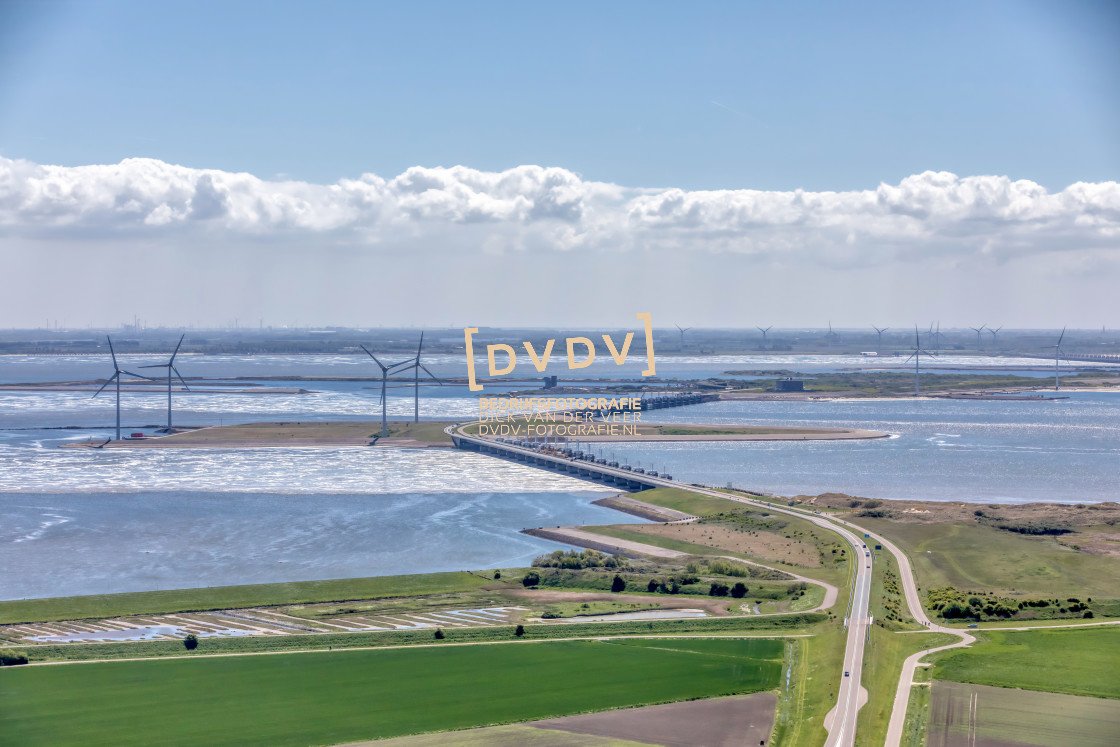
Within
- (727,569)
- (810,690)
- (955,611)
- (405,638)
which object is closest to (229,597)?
(405,638)

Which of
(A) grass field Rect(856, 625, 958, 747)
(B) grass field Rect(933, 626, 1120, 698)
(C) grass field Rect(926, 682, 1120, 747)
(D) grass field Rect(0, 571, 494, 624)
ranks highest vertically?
(A) grass field Rect(856, 625, 958, 747)

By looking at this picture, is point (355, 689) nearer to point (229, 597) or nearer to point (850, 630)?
point (229, 597)

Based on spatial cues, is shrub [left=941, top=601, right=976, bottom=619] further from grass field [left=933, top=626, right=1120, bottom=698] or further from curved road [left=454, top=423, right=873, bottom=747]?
grass field [left=933, top=626, right=1120, bottom=698]

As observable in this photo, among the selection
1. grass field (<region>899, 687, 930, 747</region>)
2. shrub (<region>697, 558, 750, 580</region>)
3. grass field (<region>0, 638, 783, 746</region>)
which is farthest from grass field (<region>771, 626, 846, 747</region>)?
shrub (<region>697, 558, 750, 580</region>)

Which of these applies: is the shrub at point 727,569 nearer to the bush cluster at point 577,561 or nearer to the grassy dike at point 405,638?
the bush cluster at point 577,561

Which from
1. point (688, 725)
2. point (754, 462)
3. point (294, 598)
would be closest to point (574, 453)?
point (754, 462)

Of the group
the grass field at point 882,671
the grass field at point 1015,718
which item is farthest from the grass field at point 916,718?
the grass field at point 882,671

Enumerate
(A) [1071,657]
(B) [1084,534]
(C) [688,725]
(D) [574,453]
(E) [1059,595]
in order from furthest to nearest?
(D) [574,453], (B) [1084,534], (E) [1059,595], (A) [1071,657], (C) [688,725]

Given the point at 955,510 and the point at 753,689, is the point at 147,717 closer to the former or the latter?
the point at 753,689
